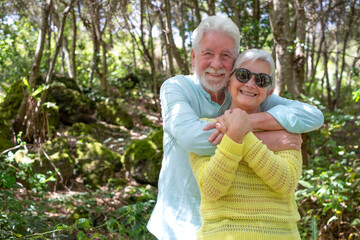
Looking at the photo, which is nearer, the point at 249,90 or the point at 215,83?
the point at 249,90

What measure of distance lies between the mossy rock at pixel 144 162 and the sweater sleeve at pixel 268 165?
18.2 feet

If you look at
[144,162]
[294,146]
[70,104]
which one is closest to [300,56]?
[144,162]

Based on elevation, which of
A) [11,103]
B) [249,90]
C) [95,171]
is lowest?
[95,171]

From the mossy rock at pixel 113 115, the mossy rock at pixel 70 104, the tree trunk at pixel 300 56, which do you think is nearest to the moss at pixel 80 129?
the mossy rock at pixel 70 104

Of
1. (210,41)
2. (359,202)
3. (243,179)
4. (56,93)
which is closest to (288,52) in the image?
(359,202)

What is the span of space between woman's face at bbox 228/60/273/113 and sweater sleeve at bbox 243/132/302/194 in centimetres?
33

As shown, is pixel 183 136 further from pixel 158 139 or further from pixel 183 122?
pixel 158 139

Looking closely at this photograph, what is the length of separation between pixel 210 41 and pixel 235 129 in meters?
0.74

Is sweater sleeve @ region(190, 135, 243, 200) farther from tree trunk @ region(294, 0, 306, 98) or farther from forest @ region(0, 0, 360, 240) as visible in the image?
tree trunk @ region(294, 0, 306, 98)

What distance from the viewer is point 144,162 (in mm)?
7434

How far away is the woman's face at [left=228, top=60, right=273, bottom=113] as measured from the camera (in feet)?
6.61

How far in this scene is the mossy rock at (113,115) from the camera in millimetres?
10555

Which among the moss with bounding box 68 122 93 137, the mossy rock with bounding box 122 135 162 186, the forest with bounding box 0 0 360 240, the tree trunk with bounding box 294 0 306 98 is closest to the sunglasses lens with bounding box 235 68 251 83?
the forest with bounding box 0 0 360 240

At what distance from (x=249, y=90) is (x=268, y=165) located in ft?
1.56
